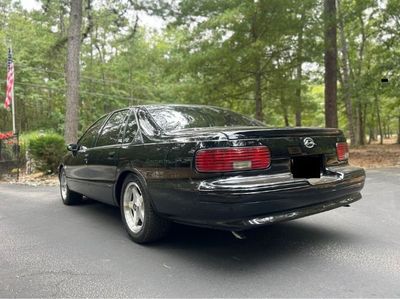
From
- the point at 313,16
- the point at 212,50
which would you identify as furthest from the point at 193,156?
the point at 313,16

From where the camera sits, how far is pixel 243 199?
284 cm

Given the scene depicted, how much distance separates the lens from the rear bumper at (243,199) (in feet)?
9.42

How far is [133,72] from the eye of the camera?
31031mm

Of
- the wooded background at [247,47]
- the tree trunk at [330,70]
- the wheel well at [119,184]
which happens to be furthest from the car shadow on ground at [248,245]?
the tree trunk at [330,70]

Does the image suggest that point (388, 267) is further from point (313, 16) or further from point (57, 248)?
point (313, 16)

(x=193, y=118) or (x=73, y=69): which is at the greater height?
(x=73, y=69)

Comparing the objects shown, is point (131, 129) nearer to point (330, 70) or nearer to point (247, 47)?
point (247, 47)

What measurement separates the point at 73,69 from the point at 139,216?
8.34 meters

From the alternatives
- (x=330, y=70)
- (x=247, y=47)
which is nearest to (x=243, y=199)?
(x=247, y=47)

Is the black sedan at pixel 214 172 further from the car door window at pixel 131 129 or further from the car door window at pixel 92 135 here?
the car door window at pixel 92 135

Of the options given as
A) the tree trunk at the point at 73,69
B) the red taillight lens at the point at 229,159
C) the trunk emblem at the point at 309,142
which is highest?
the tree trunk at the point at 73,69

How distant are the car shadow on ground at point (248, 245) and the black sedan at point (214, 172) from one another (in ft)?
0.99

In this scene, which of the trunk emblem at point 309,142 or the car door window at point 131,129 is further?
the car door window at point 131,129

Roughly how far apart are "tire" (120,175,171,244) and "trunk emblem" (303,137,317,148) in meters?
1.56
